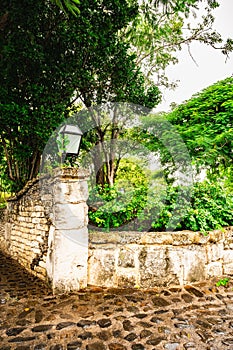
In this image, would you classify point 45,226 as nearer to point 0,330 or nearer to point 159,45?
point 0,330

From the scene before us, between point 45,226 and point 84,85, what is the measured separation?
3.92m

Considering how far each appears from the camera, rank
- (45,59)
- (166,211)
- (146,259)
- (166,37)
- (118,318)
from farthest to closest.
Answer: (166,37) → (45,59) → (166,211) → (146,259) → (118,318)

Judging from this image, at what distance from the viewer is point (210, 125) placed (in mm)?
4531

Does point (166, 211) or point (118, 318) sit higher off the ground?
point (166, 211)

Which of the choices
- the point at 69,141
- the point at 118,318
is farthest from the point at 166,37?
the point at 118,318

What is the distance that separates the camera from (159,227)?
3729 mm

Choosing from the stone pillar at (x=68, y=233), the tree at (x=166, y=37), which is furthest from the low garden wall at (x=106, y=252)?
the tree at (x=166, y=37)

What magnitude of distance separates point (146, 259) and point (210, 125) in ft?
9.57

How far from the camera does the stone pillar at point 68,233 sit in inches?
119

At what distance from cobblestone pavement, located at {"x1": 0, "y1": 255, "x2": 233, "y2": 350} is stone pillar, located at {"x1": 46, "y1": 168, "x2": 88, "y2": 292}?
222 mm

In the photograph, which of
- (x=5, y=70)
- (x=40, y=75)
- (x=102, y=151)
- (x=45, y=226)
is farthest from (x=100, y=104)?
(x=45, y=226)

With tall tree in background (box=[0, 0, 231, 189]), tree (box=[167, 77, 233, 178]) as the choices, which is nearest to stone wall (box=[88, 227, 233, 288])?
tree (box=[167, 77, 233, 178])

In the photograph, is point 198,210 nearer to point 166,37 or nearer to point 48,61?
point 48,61

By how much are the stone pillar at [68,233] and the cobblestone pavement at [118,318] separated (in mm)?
222
